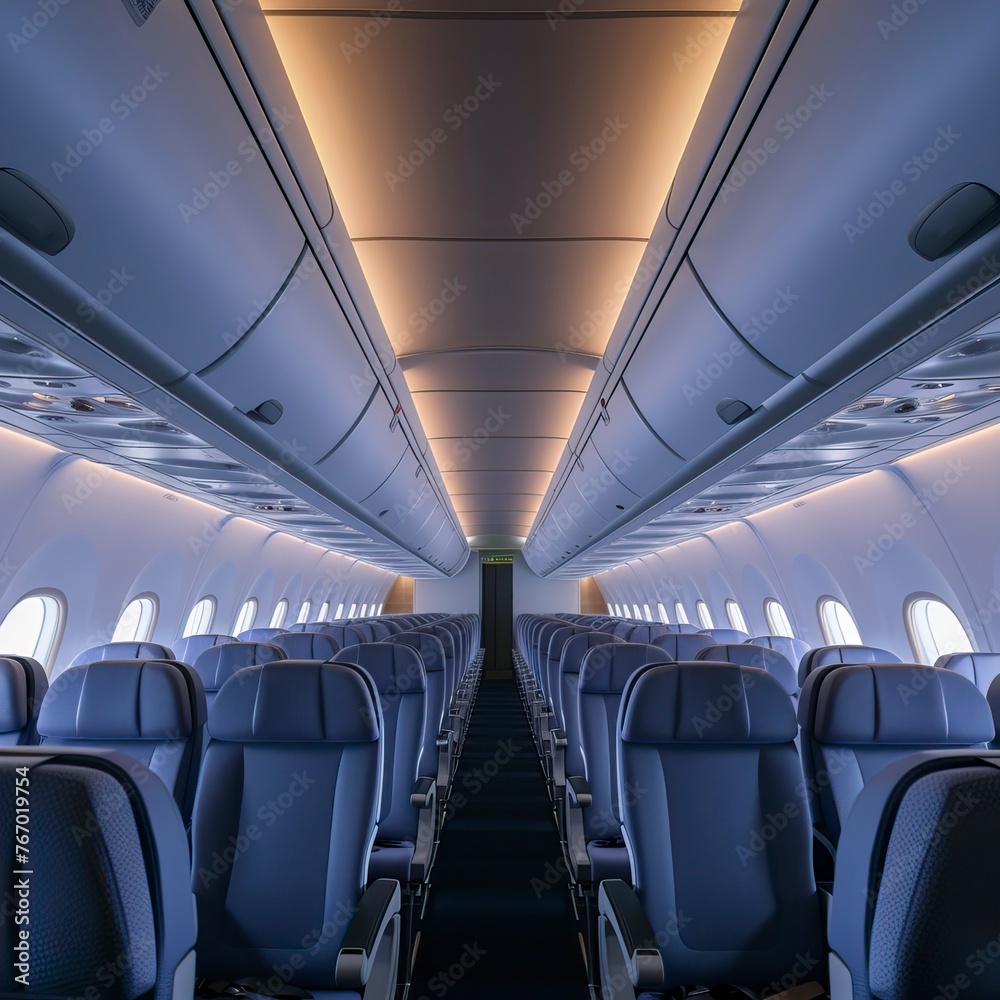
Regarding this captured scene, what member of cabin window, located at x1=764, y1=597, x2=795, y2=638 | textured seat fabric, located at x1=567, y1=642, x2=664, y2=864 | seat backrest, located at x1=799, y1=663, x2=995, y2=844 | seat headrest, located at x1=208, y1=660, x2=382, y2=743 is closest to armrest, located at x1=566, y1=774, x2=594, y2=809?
textured seat fabric, located at x1=567, y1=642, x2=664, y2=864

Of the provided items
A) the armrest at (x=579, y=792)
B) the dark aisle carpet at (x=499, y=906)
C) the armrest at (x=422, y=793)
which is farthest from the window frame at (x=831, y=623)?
the armrest at (x=422, y=793)

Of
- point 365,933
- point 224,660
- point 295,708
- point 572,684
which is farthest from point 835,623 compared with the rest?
point 365,933

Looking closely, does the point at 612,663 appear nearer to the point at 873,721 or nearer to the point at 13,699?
the point at 873,721

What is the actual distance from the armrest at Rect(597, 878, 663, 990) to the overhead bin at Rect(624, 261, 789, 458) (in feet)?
6.67

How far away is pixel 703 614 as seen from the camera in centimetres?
1503

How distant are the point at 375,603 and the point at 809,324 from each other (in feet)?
79.0

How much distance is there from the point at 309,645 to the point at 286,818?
3.31m

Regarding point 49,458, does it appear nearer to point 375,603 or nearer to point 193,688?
point 193,688

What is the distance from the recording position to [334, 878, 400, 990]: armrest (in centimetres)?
218

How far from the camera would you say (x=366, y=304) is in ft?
10.3

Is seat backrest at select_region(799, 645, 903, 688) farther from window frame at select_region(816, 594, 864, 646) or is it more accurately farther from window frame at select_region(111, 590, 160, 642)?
window frame at select_region(111, 590, 160, 642)

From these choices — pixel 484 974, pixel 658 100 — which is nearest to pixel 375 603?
pixel 484 974

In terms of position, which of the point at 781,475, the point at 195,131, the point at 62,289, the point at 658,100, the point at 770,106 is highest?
the point at 658,100
